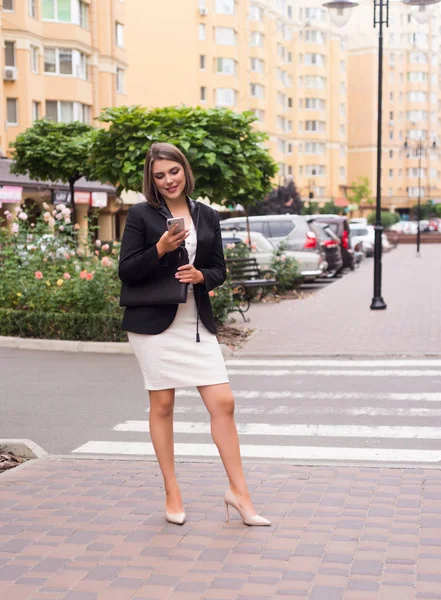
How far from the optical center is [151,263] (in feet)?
16.0

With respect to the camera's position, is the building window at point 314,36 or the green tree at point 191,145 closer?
the green tree at point 191,145

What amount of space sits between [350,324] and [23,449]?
965 centimetres

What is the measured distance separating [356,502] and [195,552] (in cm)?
121

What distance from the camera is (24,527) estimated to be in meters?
5.12

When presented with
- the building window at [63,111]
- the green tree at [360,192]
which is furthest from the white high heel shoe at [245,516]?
the green tree at [360,192]

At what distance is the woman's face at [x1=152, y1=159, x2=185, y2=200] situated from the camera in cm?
502

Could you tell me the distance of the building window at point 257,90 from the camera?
80.3m

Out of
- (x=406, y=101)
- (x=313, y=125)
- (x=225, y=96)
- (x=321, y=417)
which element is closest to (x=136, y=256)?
(x=321, y=417)

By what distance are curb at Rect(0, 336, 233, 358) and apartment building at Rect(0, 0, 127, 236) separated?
23.5 metres

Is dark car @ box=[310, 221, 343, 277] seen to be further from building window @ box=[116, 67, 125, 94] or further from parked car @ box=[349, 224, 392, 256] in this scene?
building window @ box=[116, 67, 125, 94]

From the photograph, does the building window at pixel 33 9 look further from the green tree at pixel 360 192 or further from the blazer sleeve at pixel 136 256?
the green tree at pixel 360 192

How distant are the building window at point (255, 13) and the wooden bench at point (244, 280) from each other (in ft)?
201

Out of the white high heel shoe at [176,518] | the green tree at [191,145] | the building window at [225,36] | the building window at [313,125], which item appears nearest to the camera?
the white high heel shoe at [176,518]

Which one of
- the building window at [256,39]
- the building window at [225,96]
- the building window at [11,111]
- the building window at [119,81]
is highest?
the building window at [256,39]
